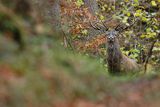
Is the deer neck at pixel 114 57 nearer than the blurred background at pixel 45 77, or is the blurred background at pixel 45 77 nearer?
the blurred background at pixel 45 77

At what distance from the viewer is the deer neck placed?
34.8 feet

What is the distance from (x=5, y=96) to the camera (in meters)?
4.43

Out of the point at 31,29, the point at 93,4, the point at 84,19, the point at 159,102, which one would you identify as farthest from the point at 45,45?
the point at 93,4

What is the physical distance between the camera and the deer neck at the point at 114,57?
34.8 feet

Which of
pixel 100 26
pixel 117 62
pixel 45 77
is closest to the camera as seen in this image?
pixel 45 77

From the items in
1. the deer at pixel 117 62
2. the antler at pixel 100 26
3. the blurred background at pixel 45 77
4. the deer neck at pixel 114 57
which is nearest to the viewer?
the blurred background at pixel 45 77

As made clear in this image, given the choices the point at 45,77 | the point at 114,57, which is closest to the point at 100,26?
the point at 114,57

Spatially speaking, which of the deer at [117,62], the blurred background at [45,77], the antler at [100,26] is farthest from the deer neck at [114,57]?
the blurred background at [45,77]

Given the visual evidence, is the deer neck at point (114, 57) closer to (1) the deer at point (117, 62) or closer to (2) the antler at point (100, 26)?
(1) the deer at point (117, 62)

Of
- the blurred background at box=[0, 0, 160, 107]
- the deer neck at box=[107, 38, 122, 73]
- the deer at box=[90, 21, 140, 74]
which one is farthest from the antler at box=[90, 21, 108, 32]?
the blurred background at box=[0, 0, 160, 107]

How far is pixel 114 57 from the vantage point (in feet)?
35.2

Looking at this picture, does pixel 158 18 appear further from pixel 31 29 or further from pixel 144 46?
pixel 31 29

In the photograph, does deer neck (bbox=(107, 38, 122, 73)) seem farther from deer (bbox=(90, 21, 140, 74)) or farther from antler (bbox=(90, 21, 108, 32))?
antler (bbox=(90, 21, 108, 32))

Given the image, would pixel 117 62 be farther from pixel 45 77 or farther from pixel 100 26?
pixel 45 77
